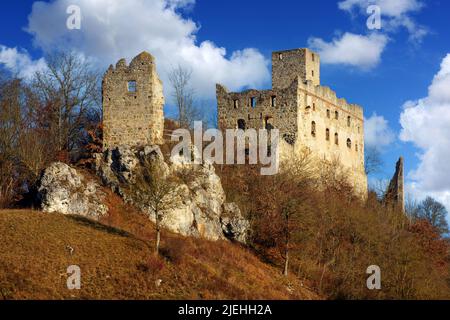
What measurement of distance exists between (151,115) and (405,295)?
16.9m

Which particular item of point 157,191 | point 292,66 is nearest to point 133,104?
point 157,191

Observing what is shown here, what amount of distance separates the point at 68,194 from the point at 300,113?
20.3m

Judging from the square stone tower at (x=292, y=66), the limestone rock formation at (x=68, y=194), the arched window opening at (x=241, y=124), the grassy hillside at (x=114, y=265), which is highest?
the square stone tower at (x=292, y=66)

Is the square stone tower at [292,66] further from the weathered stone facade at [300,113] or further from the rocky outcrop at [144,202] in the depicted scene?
the rocky outcrop at [144,202]

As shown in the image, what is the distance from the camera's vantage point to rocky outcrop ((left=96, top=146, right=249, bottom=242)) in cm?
3375

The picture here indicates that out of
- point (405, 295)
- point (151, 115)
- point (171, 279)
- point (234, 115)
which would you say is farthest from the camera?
point (234, 115)

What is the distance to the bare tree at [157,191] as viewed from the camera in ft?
98.9

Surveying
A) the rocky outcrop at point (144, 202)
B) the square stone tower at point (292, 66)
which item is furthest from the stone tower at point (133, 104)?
the square stone tower at point (292, 66)

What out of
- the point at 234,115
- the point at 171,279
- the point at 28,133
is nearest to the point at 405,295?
the point at 171,279

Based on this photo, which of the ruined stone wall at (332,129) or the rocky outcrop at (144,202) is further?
the ruined stone wall at (332,129)

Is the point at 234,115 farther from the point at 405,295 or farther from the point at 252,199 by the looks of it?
the point at 405,295

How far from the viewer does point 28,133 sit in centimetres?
3809

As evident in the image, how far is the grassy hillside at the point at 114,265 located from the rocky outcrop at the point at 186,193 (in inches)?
63.3
